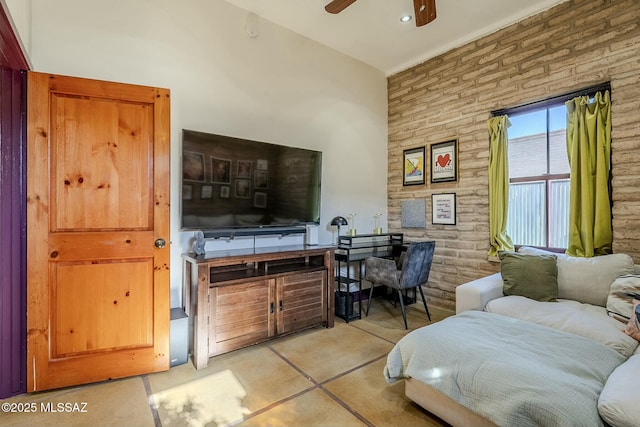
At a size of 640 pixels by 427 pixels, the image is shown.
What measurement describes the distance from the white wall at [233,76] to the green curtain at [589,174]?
87.2 inches

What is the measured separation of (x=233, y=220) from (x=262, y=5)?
2.20m

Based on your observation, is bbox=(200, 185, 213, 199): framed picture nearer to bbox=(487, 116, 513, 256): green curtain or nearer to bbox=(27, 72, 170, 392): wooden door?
bbox=(27, 72, 170, 392): wooden door

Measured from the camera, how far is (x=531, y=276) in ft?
8.31

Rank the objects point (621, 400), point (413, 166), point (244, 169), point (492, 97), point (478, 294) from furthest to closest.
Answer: point (413, 166), point (492, 97), point (244, 169), point (478, 294), point (621, 400)

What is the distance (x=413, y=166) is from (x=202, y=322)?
3262 mm

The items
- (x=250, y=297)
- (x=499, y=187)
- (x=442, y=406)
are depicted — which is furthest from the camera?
(x=499, y=187)

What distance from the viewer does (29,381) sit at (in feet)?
6.39

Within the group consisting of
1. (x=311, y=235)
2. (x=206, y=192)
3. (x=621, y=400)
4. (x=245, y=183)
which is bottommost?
(x=621, y=400)

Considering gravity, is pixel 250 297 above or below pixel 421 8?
below

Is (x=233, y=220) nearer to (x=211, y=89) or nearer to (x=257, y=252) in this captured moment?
(x=257, y=252)

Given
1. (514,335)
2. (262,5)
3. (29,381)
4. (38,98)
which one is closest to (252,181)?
(38,98)

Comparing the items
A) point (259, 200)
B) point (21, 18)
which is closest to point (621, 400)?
point (259, 200)

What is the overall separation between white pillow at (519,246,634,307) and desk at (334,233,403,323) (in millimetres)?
1785

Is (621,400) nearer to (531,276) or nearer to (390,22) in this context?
(531,276)
